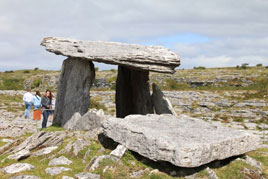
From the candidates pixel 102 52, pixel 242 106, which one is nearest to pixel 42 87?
pixel 242 106

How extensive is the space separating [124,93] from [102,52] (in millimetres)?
5227

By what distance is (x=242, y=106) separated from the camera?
28.6m

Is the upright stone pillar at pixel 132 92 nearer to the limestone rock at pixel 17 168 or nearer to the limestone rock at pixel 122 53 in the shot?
the limestone rock at pixel 122 53

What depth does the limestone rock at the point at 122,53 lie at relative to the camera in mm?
13617

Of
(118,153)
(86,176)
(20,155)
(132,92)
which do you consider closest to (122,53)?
(118,153)

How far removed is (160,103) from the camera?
1677 centimetres

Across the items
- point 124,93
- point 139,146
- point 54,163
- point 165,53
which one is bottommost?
point 54,163

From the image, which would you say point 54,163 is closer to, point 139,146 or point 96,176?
point 96,176

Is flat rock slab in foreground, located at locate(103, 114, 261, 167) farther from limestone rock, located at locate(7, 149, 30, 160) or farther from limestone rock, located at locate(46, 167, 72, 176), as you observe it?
limestone rock, located at locate(7, 149, 30, 160)

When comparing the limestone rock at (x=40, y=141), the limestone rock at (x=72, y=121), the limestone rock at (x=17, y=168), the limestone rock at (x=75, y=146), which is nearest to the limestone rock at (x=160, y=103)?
the limestone rock at (x=72, y=121)

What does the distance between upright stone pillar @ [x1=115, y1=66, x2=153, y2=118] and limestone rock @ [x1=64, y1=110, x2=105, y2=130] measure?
3.93 meters

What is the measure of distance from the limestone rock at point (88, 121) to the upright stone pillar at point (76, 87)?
2.27ft

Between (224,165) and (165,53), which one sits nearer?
(224,165)

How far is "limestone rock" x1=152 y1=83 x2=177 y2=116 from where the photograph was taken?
16125 millimetres
